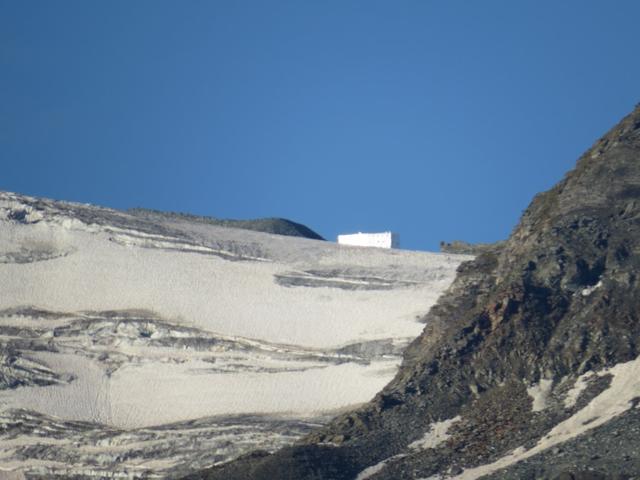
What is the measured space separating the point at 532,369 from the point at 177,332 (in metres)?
29.3

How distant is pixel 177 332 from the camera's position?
79.3m

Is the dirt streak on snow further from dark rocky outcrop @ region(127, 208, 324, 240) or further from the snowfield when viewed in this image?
dark rocky outcrop @ region(127, 208, 324, 240)

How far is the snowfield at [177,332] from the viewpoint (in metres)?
69.2

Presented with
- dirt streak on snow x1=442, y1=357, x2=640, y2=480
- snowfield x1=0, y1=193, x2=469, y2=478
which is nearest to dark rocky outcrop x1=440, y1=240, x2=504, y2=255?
snowfield x1=0, y1=193, x2=469, y2=478

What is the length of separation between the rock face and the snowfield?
11.5m

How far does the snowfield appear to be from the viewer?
69188 millimetres

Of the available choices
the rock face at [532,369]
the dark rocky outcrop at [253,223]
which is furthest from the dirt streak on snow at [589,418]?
the dark rocky outcrop at [253,223]

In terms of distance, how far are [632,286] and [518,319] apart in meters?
3.35

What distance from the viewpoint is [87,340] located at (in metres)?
80.0

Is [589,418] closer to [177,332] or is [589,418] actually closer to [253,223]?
[177,332]

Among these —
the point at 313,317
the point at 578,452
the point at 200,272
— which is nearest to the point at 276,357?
the point at 313,317

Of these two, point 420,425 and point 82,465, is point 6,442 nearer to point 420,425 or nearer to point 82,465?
point 82,465

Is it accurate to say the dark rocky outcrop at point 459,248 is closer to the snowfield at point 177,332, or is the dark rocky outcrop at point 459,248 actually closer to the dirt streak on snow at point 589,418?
the snowfield at point 177,332

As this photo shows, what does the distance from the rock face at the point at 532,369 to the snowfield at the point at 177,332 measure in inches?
455
